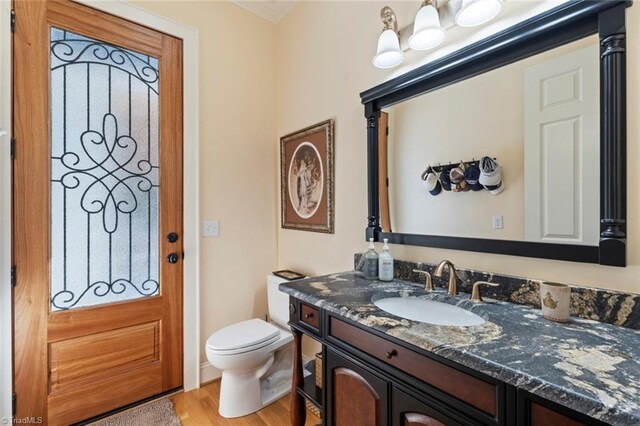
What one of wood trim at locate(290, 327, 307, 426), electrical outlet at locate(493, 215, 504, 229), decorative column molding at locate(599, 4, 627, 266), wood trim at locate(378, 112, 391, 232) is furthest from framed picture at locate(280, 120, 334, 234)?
decorative column molding at locate(599, 4, 627, 266)

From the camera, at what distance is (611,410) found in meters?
0.53

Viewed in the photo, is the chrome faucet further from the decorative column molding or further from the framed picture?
the framed picture

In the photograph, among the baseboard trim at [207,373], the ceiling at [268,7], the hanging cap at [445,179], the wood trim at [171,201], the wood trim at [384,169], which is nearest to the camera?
the hanging cap at [445,179]

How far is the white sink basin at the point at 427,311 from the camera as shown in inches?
42.0

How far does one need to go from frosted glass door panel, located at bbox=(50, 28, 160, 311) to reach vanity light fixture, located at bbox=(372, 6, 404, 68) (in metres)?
1.44

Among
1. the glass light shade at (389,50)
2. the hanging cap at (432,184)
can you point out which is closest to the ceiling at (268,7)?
the glass light shade at (389,50)

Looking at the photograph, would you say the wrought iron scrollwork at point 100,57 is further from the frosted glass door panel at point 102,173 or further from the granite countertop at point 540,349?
the granite countertop at point 540,349

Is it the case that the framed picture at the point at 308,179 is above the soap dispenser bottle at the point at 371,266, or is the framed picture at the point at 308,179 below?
above

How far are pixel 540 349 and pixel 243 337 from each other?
59.4 inches

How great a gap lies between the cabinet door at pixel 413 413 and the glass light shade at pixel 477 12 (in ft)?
4.57

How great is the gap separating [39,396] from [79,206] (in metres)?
1.02

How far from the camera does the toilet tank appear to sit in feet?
6.68

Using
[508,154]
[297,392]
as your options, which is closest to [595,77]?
[508,154]

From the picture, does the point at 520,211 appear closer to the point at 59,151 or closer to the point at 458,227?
the point at 458,227
